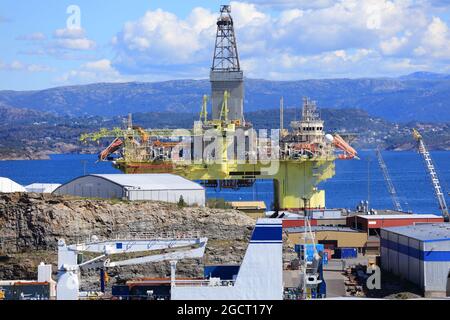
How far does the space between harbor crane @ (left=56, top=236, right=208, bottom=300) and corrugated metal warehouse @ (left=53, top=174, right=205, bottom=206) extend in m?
11.6

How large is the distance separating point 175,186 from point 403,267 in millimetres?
13016

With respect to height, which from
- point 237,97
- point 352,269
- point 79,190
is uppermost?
point 237,97

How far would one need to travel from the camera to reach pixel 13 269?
43375 millimetres

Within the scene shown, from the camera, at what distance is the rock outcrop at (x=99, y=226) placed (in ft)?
146

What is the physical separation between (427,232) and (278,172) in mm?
19314

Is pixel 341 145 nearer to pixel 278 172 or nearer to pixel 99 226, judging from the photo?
pixel 278 172

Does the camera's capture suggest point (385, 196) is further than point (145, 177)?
Yes

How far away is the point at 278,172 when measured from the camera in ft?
206

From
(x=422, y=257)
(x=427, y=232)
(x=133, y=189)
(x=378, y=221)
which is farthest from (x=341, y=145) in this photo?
(x=422, y=257)

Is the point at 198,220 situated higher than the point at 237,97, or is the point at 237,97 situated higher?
the point at 237,97

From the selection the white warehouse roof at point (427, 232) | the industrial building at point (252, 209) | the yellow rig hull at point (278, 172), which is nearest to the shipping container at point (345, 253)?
the white warehouse roof at point (427, 232)

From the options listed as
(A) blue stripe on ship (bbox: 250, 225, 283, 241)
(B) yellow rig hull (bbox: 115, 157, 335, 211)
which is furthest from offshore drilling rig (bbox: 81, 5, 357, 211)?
(A) blue stripe on ship (bbox: 250, 225, 283, 241)

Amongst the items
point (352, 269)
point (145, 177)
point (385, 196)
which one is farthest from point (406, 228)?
point (385, 196)
